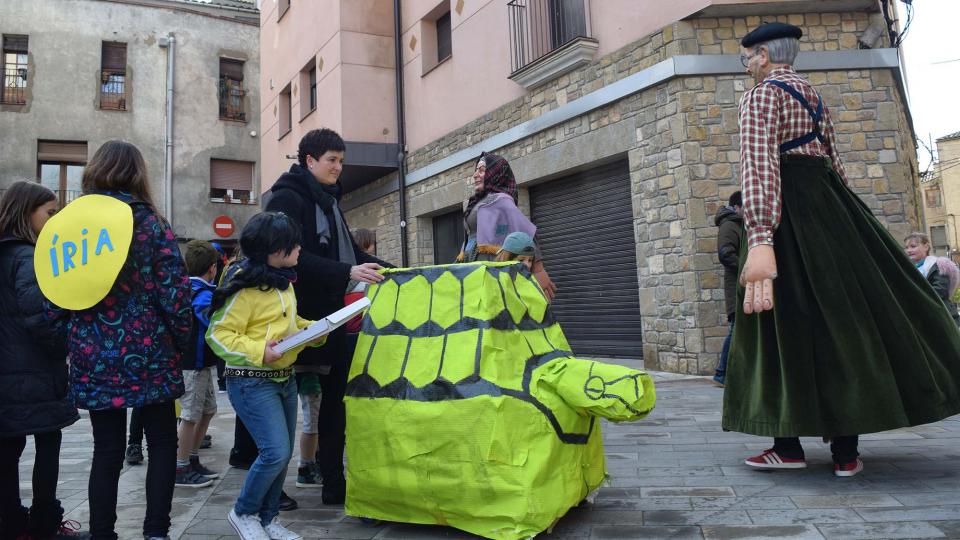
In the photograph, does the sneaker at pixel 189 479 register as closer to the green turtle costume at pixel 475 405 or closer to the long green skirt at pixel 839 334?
the green turtle costume at pixel 475 405

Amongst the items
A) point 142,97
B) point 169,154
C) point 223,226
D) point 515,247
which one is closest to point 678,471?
point 515,247

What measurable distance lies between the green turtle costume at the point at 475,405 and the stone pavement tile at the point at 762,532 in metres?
0.49

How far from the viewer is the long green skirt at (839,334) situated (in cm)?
289

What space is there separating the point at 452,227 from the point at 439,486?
981 cm

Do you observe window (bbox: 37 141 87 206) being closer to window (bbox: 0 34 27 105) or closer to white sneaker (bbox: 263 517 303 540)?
window (bbox: 0 34 27 105)

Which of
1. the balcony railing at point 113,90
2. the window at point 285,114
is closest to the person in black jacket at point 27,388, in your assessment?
the window at point 285,114

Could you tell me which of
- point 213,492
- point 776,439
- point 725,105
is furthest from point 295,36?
point 776,439

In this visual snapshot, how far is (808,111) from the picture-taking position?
3.12 m

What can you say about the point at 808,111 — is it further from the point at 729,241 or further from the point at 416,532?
the point at 729,241

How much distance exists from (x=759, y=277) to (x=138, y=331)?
244 cm

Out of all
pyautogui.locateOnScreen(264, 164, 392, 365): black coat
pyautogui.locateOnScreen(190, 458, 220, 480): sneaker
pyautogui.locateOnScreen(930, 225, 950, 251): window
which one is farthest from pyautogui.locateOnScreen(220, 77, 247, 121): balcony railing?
pyautogui.locateOnScreen(930, 225, 950, 251): window

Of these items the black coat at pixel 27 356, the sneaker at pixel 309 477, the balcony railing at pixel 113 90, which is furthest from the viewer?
the balcony railing at pixel 113 90

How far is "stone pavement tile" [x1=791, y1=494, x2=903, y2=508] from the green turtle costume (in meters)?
0.80

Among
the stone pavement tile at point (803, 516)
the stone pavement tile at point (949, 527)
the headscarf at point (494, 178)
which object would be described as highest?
the headscarf at point (494, 178)
